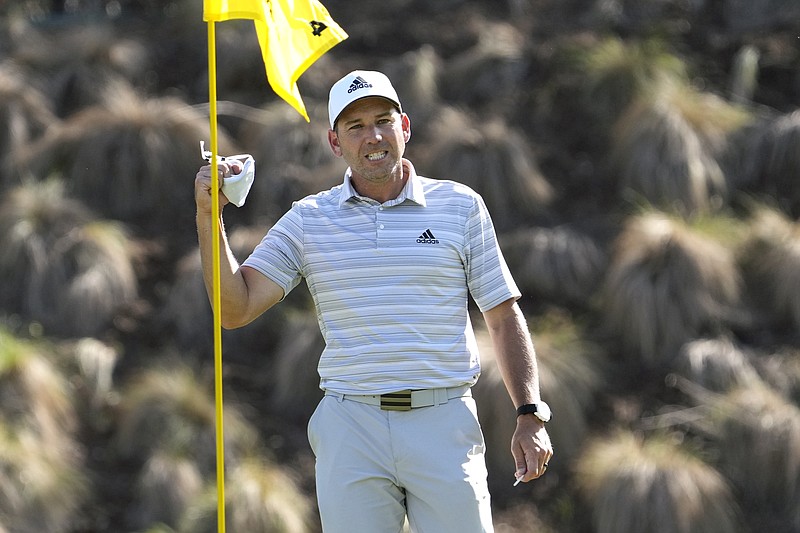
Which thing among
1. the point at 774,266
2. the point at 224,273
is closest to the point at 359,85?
the point at 224,273

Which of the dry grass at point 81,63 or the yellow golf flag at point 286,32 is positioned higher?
the yellow golf flag at point 286,32

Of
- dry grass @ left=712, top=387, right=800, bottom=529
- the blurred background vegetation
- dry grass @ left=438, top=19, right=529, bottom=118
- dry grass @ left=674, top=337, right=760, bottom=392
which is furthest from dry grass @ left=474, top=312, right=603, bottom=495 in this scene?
dry grass @ left=438, top=19, right=529, bottom=118

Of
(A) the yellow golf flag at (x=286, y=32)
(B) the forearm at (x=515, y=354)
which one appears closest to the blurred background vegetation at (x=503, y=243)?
(B) the forearm at (x=515, y=354)

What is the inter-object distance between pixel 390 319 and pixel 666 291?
4.71 m

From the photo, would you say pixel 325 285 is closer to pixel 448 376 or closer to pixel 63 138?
pixel 448 376

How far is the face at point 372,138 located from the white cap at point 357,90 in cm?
2

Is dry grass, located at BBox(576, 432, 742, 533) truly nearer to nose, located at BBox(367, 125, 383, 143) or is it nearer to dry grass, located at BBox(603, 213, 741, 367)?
dry grass, located at BBox(603, 213, 741, 367)

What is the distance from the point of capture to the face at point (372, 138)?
4.19 metres

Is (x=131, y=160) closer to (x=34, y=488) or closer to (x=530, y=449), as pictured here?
(x=34, y=488)

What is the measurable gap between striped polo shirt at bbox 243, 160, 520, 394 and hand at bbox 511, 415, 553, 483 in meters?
0.22

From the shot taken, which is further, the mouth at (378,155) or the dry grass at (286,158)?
the dry grass at (286,158)

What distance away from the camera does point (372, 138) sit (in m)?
4.18

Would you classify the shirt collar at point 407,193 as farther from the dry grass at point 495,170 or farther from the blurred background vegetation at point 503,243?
the dry grass at point 495,170

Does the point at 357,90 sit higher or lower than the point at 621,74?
higher
